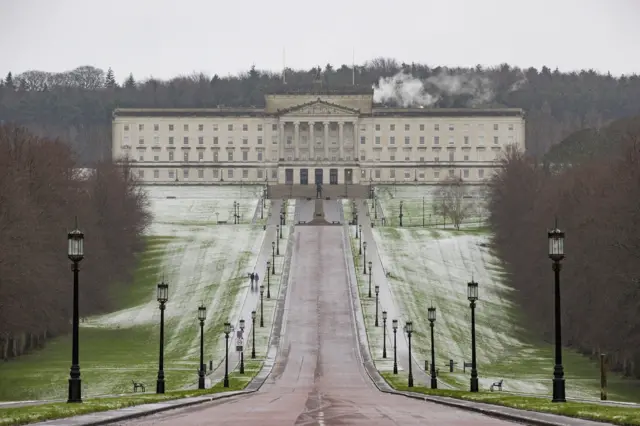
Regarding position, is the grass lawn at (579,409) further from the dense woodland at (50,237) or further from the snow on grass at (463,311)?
the dense woodland at (50,237)

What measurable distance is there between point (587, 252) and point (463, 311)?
920 inches

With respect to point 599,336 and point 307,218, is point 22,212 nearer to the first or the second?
point 599,336

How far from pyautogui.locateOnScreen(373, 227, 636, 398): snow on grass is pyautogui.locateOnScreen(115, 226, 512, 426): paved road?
4654 mm

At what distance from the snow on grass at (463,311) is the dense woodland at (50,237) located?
20.9 metres

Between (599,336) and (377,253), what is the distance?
201 ft

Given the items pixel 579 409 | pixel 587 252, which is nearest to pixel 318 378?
pixel 587 252

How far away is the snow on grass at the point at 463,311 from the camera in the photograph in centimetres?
6931

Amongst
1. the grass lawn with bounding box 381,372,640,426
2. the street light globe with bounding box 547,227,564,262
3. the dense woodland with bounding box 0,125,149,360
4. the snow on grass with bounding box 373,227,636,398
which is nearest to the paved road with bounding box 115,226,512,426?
the grass lawn with bounding box 381,372,640,426

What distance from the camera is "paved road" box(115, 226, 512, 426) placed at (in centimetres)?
2714

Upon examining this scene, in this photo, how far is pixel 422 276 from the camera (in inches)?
4537

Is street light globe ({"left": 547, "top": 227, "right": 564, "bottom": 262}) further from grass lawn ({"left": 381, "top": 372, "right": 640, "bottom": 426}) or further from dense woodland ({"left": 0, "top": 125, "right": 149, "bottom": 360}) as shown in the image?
dense woodland ({"left": 0, "top": 125, "right": 149, "bottom": 360})

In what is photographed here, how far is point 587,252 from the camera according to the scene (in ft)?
251

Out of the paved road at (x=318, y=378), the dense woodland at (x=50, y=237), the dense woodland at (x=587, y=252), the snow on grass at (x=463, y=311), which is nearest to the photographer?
the paved road at (x=318, y=378)

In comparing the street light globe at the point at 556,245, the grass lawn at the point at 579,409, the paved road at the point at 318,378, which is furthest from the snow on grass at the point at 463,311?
the street light globe at the point at 556,245
